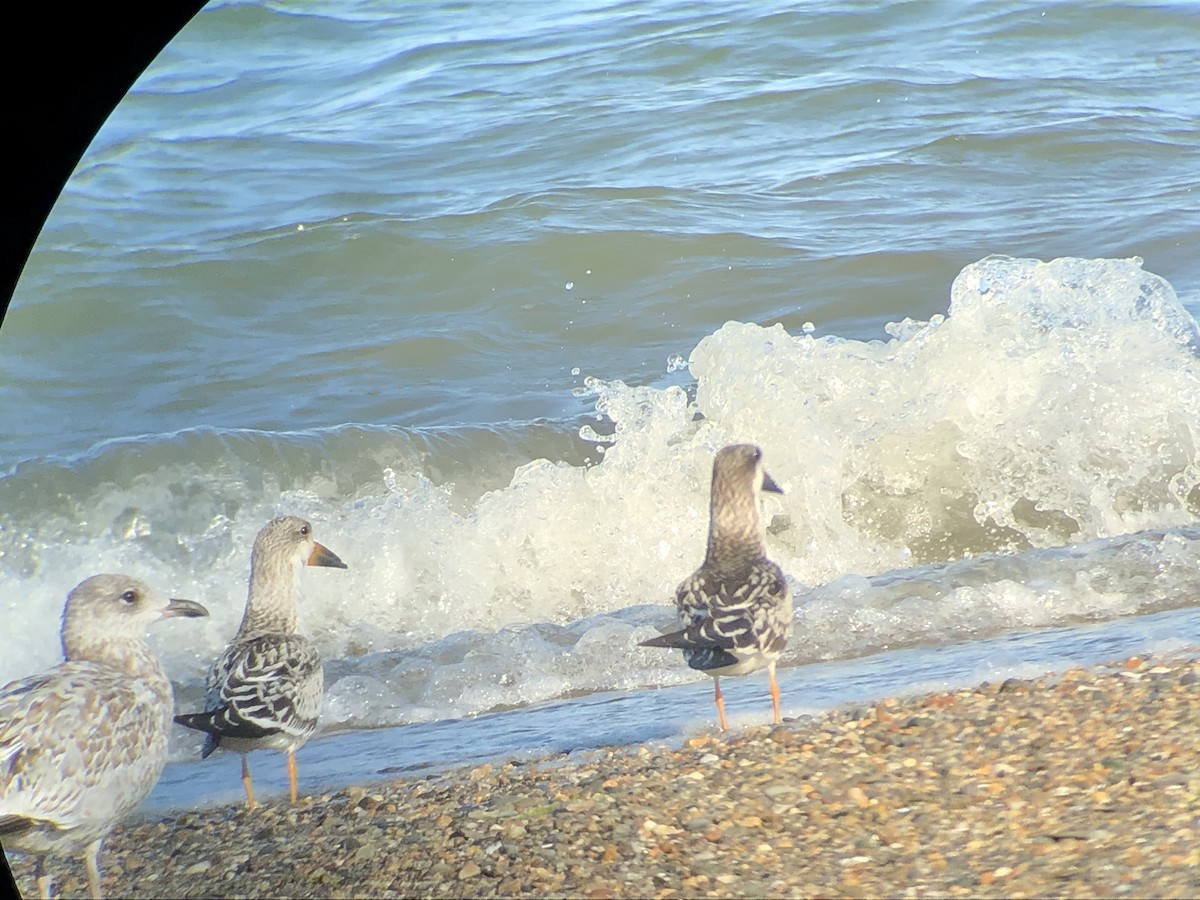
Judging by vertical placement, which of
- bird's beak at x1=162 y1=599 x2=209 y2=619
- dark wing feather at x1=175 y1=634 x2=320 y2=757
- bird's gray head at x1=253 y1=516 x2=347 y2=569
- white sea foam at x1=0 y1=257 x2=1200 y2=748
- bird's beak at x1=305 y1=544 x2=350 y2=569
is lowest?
white sea foam at x1=0 y1=257 x2=1200 y2=748

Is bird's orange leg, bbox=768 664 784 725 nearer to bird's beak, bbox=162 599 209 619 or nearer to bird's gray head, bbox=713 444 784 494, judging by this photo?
bird's gray head, bbox=713 444 784 494

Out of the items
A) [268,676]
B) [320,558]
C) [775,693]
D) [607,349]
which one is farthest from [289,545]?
[607,349]

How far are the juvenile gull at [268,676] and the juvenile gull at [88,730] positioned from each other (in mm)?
248

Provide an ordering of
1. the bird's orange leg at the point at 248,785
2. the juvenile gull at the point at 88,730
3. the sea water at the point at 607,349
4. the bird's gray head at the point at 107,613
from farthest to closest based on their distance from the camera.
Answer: the sea water at the point at 607,349
the bird's orange leg at the point at 248,785
the bird's gray head at the point at 107,613
the juvenile gull at the point at 88,730

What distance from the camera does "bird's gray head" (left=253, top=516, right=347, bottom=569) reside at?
4.27 meters

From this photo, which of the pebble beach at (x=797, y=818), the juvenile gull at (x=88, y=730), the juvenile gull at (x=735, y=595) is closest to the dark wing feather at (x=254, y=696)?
the juvenile gull at (x=88, y=730)

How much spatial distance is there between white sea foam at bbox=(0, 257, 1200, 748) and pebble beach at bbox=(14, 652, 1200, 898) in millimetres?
1257

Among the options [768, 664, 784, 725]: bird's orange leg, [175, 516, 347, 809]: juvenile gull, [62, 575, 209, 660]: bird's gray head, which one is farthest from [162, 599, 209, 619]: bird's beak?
[768, 664, 784, 725]: bird's orange leg

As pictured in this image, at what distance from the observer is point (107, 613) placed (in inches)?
141

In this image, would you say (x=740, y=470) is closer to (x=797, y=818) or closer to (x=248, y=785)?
(x=797, y=818)

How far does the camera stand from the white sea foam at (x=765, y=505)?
5797mm

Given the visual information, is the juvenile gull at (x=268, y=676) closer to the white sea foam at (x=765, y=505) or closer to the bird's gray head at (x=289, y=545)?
the bird's gray head at (x=289, y=545)

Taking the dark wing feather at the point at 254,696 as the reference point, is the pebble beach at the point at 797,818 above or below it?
below

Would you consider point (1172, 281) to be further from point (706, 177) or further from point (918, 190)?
point (706, 177)
